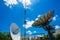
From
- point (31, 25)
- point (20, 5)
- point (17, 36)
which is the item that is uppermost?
point (20, 5)

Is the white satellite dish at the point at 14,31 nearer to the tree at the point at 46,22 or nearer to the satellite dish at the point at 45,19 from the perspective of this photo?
the tree at the point at 46,22

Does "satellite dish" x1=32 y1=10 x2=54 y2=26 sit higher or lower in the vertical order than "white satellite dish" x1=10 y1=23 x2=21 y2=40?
higher

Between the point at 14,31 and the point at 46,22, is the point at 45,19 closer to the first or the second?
the point at 46,22

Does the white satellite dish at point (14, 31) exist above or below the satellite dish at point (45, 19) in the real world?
below

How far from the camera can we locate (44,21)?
5.92m

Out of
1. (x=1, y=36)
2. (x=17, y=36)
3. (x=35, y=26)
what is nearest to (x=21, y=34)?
(x=17, y=36)

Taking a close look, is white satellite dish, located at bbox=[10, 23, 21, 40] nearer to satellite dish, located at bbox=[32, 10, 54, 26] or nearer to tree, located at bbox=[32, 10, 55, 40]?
tree, located at bbox=[32, 10, 55, 40]

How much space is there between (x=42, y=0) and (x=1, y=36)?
1895 millimetres

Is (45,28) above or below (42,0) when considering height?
below

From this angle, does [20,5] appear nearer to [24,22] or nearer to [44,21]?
[24,22]

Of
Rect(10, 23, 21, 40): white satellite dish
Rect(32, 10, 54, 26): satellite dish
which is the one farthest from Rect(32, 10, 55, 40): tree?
Rect(10, 23, 21, 40): white satellite dish

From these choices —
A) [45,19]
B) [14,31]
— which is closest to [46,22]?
[45,19]

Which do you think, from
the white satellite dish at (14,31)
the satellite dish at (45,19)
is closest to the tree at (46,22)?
the satellite dish at (45,19)

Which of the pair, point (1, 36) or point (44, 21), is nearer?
point (44, 21)
